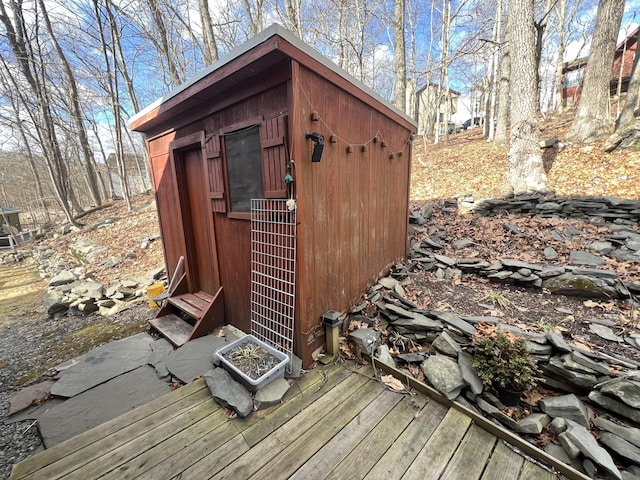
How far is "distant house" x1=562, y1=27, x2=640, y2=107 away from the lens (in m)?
12.7

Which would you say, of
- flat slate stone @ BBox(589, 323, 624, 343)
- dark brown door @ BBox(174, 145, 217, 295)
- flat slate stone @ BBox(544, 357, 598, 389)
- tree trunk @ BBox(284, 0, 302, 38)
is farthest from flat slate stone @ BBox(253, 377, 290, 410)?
tree trunk @ BBox(284, 0, 302, 38)

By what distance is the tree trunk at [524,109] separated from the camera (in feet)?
18.9

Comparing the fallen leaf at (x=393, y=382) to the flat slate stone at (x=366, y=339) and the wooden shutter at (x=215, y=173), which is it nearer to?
the flat slate stone at (x=366, y=339)

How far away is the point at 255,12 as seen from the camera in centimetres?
946

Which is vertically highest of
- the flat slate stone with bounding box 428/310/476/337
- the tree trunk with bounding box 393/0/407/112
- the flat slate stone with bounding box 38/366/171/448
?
the tree trunk with bounding box 393/0/407/112

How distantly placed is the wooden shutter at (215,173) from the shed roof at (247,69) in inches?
18.8

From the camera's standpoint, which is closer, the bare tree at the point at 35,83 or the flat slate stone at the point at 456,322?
the flat slate stone at the point at 456,322

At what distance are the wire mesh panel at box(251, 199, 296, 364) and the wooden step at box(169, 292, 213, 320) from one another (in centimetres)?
108

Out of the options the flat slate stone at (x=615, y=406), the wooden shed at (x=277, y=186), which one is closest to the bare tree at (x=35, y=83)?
the wooden shed at (x=277, y=186)

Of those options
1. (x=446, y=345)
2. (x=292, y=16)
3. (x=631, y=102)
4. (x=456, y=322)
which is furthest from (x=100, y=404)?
(x=631, y=102)

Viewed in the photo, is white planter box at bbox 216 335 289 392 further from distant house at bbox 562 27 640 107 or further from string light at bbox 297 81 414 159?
distant house at bbox 562 27 640 107

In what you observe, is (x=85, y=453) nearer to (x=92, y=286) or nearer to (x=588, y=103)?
(x=92, y=286)

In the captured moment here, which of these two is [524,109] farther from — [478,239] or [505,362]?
[505,362]

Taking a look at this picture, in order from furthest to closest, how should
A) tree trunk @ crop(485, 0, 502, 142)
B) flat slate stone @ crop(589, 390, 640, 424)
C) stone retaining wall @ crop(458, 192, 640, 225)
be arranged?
tree trunk @ crop(485, 0, 502, 142) → stone retaining wall @ crop(458, 192, 640, 225) → flat slate stone @ crop(589, 390, 640, 424)
